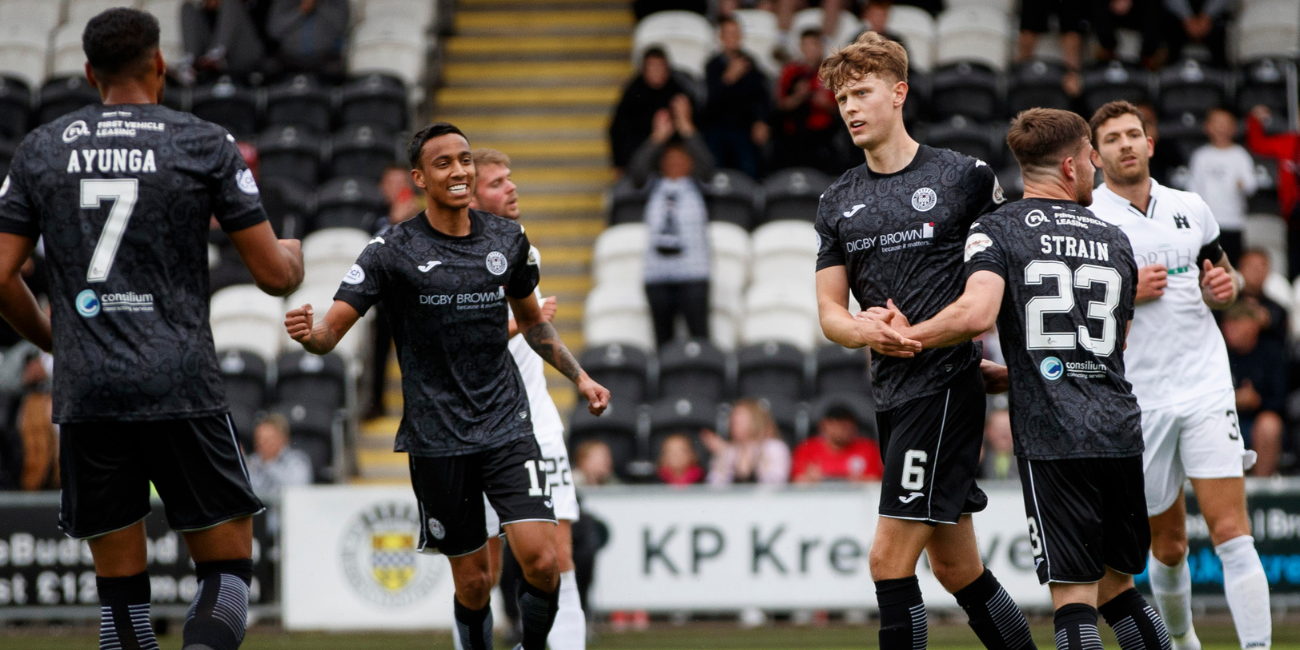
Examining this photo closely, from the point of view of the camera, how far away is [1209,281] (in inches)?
239

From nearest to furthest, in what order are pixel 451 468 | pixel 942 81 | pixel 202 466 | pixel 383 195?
1. pixel 202 466
2. pixel 451 468
3. pixel 383 195
4. pixel 942 81

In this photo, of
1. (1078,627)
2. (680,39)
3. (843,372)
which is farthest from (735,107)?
(1078,627)

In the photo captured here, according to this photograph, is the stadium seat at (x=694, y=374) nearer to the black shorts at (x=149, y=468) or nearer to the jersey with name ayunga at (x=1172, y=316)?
the jersey with name ayunga at (x=1172, y=316)

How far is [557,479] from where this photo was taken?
23.1ft

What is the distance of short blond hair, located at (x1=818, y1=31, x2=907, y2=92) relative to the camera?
5.27 m

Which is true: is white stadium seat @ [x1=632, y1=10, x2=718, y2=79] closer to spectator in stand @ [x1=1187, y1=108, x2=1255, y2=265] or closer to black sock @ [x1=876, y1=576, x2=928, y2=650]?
spectator in stand @ [x1=1187, y1=108, x2=1255, y2=265]

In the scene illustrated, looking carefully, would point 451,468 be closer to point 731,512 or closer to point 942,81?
point 731,512

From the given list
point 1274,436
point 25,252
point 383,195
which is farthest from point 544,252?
point 25,252

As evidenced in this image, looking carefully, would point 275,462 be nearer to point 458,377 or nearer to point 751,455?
point 751,455

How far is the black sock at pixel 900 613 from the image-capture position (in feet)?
16.9

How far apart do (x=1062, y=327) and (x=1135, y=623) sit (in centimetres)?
113

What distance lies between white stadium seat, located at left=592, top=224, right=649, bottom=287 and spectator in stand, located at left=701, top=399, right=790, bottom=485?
285 cm

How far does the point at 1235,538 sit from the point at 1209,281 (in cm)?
111

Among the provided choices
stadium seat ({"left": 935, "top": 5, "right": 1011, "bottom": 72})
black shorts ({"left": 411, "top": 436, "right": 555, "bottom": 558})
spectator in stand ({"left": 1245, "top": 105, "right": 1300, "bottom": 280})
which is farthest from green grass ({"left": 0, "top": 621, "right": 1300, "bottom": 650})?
stadium seat ({"left": 935, "top": 5, "right": 1011, "bottom": 72})
